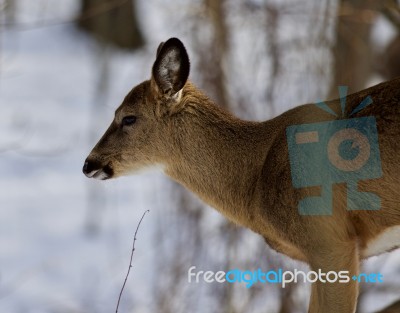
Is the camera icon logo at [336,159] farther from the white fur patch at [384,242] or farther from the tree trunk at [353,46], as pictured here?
the tree trunk at [353,46]

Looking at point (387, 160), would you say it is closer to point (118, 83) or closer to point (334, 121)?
point (334, 121)

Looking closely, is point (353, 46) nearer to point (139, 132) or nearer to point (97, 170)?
point (139, 132)

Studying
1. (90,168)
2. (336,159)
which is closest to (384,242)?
(336,159)

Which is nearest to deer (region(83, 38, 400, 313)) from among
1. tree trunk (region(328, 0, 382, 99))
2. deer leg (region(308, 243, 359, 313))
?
deer leg (region(308, 243, 359, 313))

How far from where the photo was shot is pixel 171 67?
6.01 meters

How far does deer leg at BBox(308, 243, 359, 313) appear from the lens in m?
5.25

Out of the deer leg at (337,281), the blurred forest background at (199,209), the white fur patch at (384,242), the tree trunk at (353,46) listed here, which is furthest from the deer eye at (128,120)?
the tree trunk at (353,46)

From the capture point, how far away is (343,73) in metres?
9.75

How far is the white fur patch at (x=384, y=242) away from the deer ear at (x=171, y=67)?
5.41ft

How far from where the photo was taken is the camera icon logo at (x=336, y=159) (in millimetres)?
5176

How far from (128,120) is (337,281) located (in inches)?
74.8

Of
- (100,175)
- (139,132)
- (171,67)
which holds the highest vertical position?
(171,67)

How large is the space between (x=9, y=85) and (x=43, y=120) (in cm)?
275

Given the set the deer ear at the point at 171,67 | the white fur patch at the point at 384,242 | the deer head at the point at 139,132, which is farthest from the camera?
the deer head at the point at 139,132
